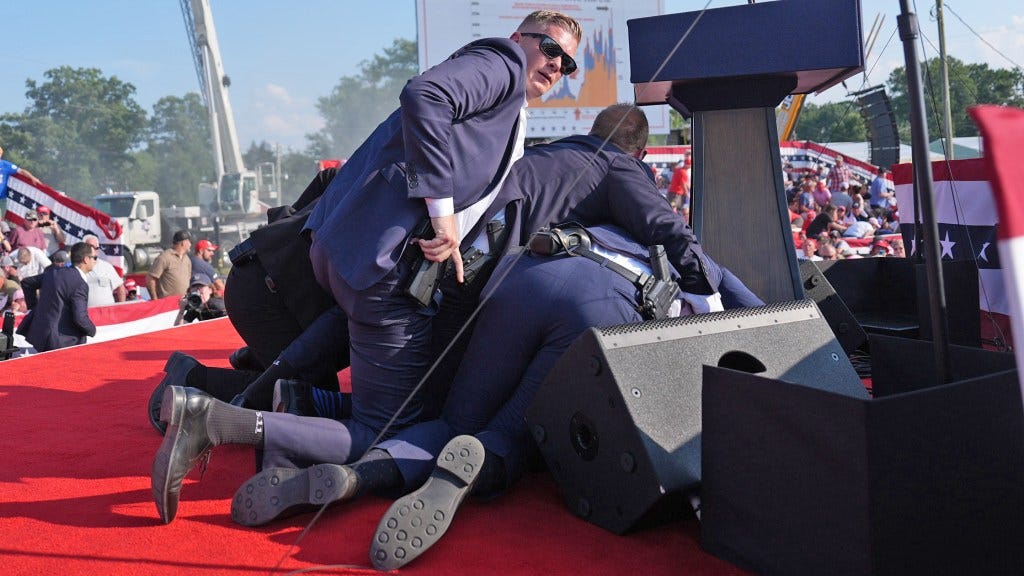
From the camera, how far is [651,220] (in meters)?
2.65

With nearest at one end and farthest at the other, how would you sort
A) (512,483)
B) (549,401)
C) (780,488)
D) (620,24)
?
(780,488) → (549,401) → (512,483) → (620,24)

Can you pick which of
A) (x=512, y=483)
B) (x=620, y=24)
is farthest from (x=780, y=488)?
(x=620, y=24)

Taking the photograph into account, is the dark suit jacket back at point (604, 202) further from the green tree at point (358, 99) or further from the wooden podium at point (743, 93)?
the green tree at point (358, 99)

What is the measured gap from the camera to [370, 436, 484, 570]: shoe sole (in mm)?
1828

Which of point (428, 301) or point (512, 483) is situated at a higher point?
point (428, 301)

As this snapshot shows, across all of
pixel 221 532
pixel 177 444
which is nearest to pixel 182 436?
pixel 177 444

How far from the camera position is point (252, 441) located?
2.19 m

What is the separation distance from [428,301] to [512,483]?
0.52 m

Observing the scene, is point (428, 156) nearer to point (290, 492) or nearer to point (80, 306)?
point (290, 492)

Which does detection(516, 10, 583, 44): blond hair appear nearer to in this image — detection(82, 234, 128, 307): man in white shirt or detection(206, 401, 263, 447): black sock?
detection(206, 401, 263, 447): black sock

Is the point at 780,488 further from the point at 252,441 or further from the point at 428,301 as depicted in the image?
the point at 252,441

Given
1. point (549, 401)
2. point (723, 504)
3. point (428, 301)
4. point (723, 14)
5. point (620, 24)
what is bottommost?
point (723, 504)

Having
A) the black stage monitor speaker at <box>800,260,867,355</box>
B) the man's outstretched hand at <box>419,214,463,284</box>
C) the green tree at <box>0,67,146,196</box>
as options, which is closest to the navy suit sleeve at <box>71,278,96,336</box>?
the man's outstretched hand at <box>419,214,463,284</box>

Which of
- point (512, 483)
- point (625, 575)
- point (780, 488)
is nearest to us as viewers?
point (780, 488)
